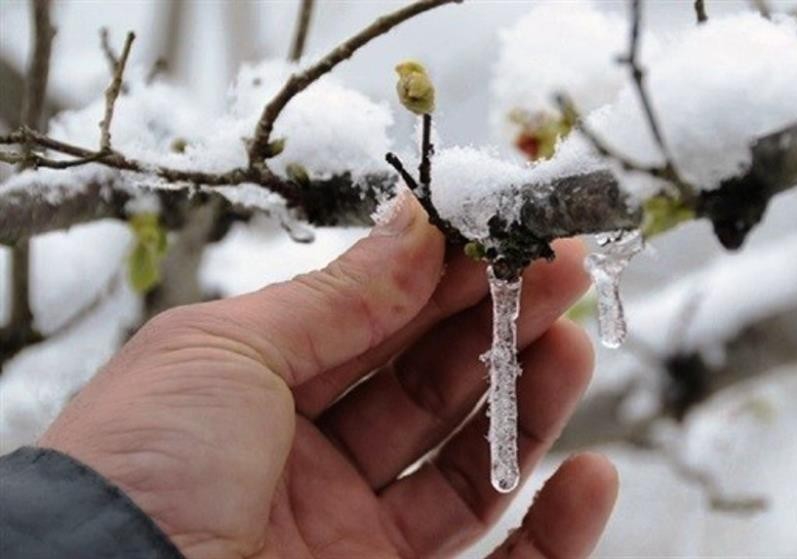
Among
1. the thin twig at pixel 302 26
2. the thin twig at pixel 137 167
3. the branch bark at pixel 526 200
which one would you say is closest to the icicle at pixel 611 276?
the branch bark at pixel 526 200

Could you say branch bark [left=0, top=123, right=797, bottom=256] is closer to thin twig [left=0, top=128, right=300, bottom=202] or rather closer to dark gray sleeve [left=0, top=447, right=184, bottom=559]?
thin twig [left=0, top=128, right=300, bottom=202]

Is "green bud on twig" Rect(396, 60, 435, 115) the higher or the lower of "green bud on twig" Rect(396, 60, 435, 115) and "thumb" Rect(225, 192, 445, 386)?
the higher

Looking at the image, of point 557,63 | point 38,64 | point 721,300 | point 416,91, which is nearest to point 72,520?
point 416,91

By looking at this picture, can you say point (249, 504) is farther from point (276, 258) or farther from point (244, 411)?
point (276, 258)

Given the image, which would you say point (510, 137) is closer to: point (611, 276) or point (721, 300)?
point (611, 276)

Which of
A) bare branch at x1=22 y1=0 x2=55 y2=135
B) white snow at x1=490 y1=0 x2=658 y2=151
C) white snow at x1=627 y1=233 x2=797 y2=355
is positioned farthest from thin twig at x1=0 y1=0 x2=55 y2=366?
white snow at x1=627 y1=233 x2=797 y2=355

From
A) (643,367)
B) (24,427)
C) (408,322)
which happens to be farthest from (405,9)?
(643,367)
